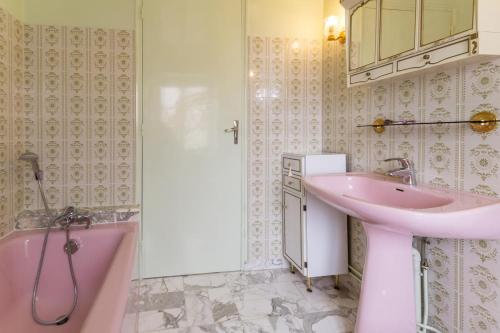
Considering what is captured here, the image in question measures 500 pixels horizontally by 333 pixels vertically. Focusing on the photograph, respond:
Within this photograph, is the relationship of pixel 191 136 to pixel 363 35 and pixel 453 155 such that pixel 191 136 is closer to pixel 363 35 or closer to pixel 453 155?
pixel 363 35

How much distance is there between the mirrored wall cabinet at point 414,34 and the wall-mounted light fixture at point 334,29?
358 millimetres

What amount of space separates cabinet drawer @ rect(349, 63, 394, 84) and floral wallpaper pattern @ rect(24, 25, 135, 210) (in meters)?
1.55

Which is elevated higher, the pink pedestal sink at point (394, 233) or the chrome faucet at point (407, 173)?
the chrome faucet at point (407, 173)

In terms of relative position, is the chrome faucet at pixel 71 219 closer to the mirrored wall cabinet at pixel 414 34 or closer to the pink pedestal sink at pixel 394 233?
the pink pedestal sink at pixel 394 233

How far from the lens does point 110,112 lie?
7.71 ft

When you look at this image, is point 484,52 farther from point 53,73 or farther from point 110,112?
point 53,73

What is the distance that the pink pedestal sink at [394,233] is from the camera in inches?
43.6

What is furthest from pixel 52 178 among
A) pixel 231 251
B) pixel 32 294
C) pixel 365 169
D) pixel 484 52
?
pixel 484 52

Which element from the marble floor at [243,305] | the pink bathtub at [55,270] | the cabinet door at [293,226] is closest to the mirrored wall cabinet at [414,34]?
the cabinet door at [293,226]

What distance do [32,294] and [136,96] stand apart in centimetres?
140

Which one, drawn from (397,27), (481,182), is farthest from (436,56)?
(481,182)

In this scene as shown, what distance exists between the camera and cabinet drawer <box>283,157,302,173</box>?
229 cm

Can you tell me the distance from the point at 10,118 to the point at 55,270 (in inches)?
37.2

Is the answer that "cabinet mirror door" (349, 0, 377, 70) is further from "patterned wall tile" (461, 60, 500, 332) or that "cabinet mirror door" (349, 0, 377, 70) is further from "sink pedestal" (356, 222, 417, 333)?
"sink pedestal" (356, 222, 417, 333)
